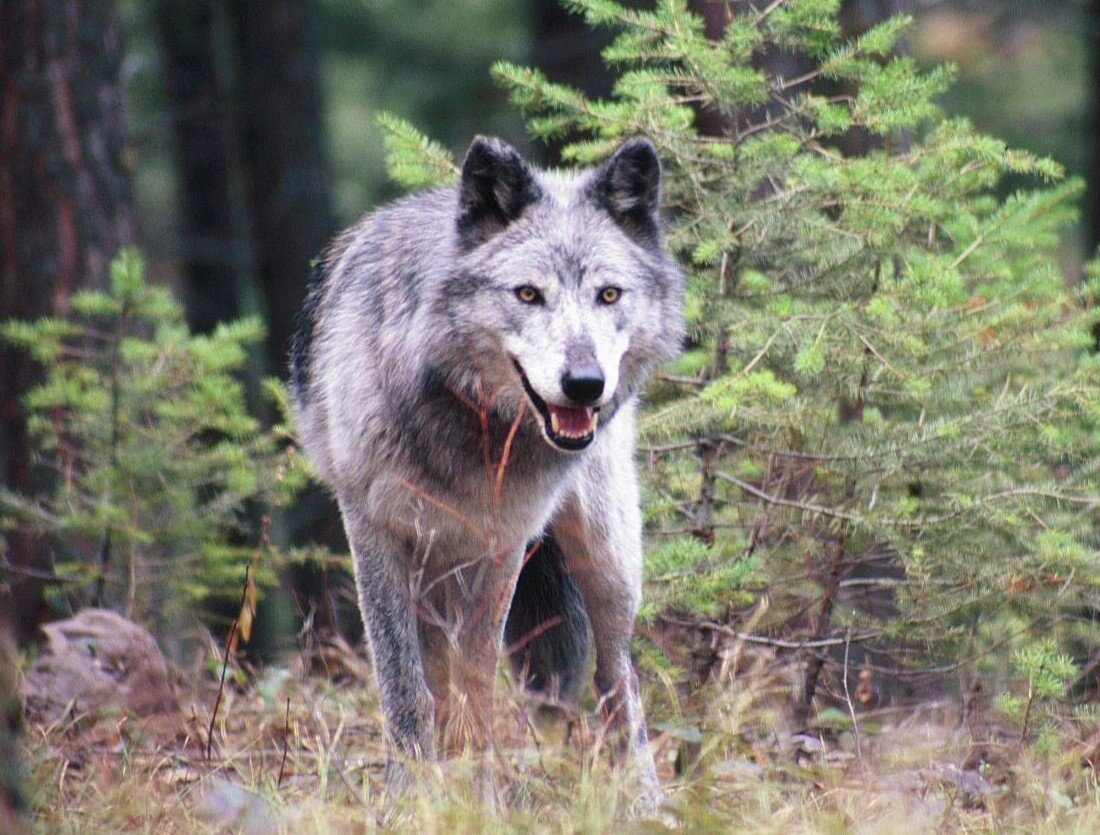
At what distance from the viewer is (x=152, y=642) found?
5.70 m

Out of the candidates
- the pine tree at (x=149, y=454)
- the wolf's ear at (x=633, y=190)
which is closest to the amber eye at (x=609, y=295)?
the wolf's ear at (x=633, y=190)

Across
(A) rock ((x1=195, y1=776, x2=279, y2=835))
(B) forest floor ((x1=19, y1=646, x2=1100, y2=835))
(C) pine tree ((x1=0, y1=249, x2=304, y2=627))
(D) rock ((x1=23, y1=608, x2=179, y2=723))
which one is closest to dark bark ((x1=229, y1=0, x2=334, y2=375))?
(C) pine tree ((x1=0, y1=249, x2=304, y2=627))

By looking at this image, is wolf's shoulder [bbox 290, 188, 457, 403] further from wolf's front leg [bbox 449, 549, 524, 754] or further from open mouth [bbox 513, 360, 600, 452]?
wolf's front leg [bbox 449, 549, 524, 754]

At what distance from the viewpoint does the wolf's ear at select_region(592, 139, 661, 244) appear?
476cm

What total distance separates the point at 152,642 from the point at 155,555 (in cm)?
123

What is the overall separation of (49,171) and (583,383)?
527 cm

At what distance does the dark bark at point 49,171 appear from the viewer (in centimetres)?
805

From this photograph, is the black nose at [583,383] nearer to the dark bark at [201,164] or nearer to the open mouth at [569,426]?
the open mouth at [569,426]

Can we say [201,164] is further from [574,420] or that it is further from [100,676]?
[574,420]

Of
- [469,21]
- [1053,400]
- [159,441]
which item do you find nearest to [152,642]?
[159,441]

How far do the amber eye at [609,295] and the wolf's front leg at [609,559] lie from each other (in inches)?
31.1

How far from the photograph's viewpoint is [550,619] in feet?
17.9

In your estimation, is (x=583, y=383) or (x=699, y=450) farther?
(x=699, y=450)

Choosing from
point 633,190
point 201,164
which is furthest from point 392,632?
point 201,164
